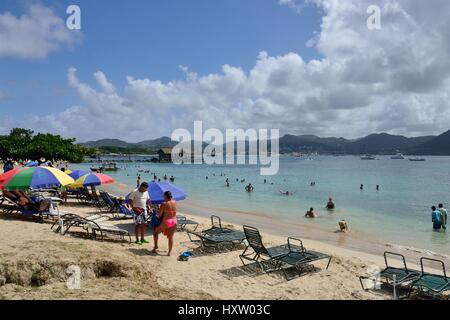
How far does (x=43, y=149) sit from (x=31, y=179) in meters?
24.9

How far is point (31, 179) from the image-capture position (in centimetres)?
1016

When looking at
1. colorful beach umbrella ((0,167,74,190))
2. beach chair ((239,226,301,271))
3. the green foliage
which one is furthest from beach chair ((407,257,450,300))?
the green foliage

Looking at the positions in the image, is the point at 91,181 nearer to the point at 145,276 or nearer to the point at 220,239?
the point at 220,239

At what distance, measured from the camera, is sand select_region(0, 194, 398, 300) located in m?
5.21

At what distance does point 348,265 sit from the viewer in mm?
8125

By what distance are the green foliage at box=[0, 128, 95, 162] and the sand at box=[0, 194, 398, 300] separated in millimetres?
26280

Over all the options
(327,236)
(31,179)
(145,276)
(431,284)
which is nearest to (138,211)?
(145,276)

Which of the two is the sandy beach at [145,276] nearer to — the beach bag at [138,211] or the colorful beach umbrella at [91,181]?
the beach bag at [138,211]

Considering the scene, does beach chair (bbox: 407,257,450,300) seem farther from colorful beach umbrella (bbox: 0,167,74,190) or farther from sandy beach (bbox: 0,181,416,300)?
colorful beach umbrella (bbox: 0,167,74,190)

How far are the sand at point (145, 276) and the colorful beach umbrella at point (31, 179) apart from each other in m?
2.08
